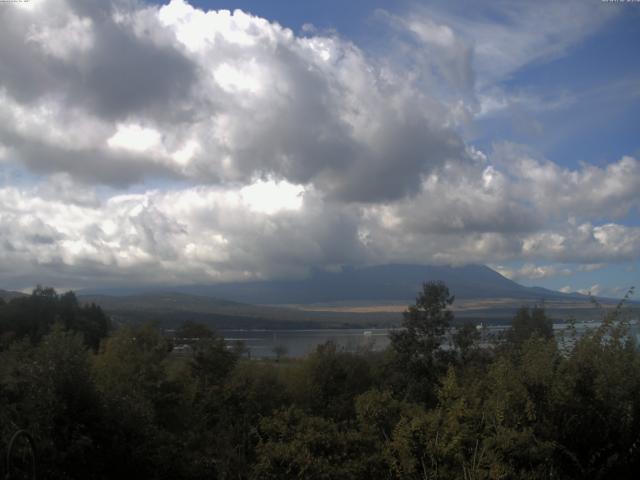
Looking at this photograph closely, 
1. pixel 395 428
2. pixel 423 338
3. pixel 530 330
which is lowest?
pixel 423 338

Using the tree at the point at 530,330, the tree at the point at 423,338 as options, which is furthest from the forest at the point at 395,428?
the tree at the point at 423,338

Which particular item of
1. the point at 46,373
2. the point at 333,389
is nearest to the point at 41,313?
the point at 333,389

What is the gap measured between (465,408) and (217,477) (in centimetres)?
354

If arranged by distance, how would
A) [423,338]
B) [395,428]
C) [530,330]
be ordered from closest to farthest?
1. [395,428]
2. [530,330]
3. [423,338]

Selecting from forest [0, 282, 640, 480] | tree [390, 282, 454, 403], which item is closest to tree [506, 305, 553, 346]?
forest [0, 282, 640, 480]

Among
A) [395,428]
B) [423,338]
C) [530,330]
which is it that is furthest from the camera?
[423,338]

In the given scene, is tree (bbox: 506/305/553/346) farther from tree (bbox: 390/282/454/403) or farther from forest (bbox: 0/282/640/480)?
tree (bbox: 390/282/454/403)

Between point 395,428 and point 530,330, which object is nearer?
point 395,428

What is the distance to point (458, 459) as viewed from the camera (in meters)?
8.66

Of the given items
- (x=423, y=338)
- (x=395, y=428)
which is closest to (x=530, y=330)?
(x=423, y=338)

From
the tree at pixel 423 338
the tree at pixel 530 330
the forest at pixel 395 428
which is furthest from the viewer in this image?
the tree at pixel 423 338

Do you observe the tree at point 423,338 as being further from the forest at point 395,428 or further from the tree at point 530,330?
the forest at point 395,428

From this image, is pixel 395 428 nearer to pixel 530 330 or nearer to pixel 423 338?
pixel 530 330

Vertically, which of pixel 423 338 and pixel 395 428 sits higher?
pixel 395 428
